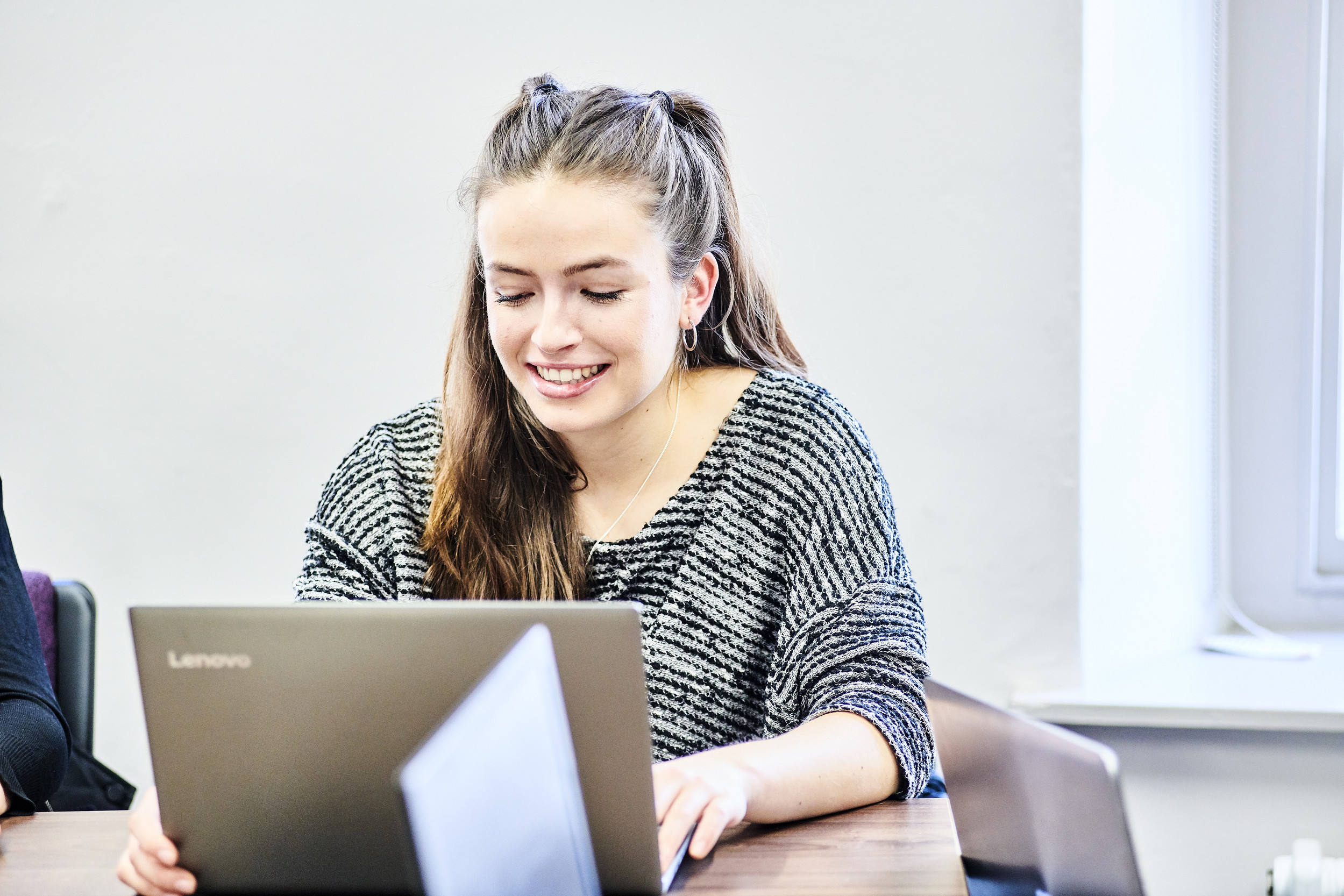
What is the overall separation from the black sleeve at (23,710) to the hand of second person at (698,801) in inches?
24.1

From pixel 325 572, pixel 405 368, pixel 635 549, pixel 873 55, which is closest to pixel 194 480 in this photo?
pixel 405 368

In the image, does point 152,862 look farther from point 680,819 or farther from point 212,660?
point 680,819

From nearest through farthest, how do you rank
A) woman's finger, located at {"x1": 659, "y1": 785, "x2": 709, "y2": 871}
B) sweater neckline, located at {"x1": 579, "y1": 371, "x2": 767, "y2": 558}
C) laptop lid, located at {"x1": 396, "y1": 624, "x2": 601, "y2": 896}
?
laptop lid, located at {"x1": 396, "y1": 624, "x2": 601, "y2": 896} < woman's finger, located at {"x1": 659, "y1": 785, "x2": 709, "y2": 871} < sweater neckline, located at {"x1": 579, "y1": 371, "x2": 767, "y2": 558}

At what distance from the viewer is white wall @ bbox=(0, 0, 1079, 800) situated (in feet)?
5.84

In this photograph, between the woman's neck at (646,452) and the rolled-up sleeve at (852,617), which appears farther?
the woman's neck at (646,452)

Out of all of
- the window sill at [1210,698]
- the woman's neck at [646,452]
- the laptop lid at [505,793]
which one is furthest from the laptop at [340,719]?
the window sill at [1210,698]

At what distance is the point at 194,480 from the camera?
208 centimetres

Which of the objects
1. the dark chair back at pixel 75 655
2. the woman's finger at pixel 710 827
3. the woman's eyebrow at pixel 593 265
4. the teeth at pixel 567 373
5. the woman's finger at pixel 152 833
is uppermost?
the woman's eyebrow at pixel 593 265

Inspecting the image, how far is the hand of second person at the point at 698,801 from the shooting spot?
868 millimetres

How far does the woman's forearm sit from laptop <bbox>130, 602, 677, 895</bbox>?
197 millimetres

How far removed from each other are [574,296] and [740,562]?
1.09 ft

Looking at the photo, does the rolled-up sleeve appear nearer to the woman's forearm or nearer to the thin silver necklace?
the woman's forearm

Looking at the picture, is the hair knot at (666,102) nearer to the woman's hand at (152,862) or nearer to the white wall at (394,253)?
the white wall at (394,253)

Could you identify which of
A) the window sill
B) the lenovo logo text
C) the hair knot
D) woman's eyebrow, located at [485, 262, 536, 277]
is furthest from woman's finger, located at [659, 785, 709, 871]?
the window sill
